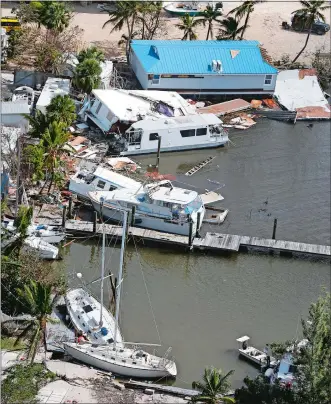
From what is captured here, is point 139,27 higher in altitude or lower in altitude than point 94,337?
higher

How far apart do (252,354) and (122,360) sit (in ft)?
20.4

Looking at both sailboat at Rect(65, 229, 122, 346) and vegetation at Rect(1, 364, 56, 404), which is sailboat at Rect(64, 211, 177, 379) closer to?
sailboat at Rect(65, 229, 122, 346)

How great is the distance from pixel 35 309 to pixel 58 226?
1333 cm

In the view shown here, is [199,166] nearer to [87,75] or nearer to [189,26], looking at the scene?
[87,75]

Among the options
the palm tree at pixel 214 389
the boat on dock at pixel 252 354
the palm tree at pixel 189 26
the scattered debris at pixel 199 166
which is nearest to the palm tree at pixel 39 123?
the scattered debris at pixel 199 166

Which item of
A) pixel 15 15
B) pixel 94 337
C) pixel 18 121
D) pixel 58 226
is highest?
pixel 15 15

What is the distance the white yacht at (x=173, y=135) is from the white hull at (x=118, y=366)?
22003mm

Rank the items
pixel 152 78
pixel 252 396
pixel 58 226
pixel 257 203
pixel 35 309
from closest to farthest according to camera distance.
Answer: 1. pixel 252 396
2. pixel 35 309
3. pixel 58 226
4. pixel 257 203
5. pixel 152 78

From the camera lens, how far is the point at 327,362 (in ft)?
107

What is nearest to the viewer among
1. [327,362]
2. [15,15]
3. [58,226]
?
[327,362]

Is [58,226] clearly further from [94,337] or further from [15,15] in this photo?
[15,15]

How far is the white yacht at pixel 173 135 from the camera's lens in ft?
199

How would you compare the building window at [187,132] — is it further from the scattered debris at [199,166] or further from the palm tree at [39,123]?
the palm tree at [39,123]

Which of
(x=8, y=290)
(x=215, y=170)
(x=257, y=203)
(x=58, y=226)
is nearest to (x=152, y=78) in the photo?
(x=215, y=170)
